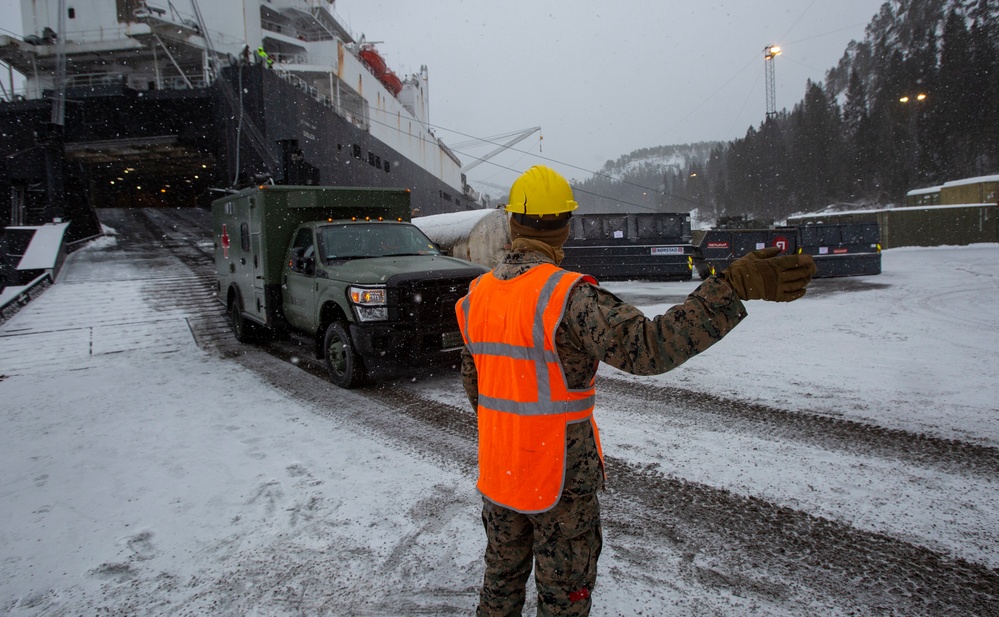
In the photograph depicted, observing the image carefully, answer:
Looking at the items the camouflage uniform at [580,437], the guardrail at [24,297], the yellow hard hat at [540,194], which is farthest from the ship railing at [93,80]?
the camouflage uniform at [580,437]

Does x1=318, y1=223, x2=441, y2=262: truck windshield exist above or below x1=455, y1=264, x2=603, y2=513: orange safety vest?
above

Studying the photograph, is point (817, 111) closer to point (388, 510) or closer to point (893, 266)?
point (893, 266)

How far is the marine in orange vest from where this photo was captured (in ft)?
5.43

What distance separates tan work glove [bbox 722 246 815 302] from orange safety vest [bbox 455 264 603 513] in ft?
1.52

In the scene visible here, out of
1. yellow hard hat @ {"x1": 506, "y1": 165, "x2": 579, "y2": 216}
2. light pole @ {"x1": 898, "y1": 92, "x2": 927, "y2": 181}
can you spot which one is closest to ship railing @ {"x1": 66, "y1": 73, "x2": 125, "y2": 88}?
yellow hard hat @ {"x1": 506, "y1": 165, "x2": 579, "y2": 216}

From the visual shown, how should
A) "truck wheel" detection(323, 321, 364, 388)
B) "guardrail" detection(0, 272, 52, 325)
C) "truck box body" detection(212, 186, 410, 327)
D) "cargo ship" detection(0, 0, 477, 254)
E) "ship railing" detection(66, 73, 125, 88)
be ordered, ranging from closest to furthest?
"truck wheel" detection(323, 321, 364, 388) < "truck box body" detection(212, 186, 410, 327) < "guardrail" detection(0, 272, 52, 325) < "cargo ship" detection(0, 0, 477, 254) < "ship railing" detection(66, 73, 125, 88)

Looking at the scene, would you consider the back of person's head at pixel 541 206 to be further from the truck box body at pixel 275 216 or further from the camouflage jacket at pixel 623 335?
the truck box body at pixel 275 216

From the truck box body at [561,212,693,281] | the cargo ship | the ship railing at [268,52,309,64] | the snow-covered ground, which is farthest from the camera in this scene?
the ship railing at [268,52,309,64]

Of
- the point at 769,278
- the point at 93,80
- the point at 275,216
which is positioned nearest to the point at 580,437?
the point at 769,278

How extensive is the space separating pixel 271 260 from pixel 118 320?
4.63 metres

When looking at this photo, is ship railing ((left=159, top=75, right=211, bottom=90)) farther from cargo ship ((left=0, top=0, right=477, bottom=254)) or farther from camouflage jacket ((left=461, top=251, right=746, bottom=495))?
camouflage jacket ((left=461, top=251, right=746, bottom=495))

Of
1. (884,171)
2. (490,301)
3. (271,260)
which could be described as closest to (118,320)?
(271,260)

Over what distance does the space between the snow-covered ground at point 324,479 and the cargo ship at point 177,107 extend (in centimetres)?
831

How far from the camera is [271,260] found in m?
7.98
